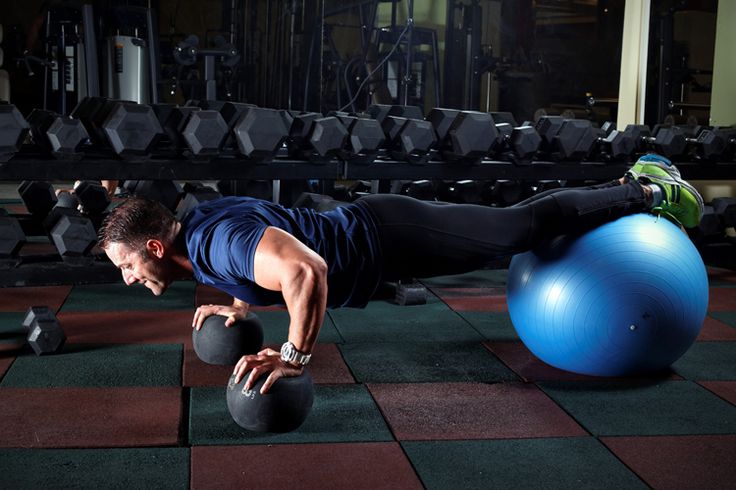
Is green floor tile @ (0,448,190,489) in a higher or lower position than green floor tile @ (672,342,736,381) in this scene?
higher

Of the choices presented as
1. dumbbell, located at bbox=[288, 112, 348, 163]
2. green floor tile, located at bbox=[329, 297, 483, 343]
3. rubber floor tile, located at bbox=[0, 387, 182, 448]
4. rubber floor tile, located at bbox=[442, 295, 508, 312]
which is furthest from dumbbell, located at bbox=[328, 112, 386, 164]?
rubber floor tile, located at bbox=[0, 387, 182, 448]

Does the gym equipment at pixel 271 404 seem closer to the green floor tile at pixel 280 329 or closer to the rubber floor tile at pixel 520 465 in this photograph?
the rubber floor tile at pixel 520 465

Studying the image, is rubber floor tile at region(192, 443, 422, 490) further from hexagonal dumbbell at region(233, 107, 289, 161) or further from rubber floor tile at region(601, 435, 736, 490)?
hexagonal dumbbell at region(233, 107, 289, 161)

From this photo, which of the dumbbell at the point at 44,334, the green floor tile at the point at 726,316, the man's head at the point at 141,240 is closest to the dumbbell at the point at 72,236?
the dumbbell at the point at 44,334

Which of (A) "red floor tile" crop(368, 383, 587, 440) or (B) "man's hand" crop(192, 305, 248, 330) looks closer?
(A) "red floor tile" crop(368, 383, 587, 440)

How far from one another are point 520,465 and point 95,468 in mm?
796

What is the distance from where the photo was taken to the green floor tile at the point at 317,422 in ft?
5.63

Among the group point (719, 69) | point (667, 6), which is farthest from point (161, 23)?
point (719, 69)

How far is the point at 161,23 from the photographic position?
7.96 metres

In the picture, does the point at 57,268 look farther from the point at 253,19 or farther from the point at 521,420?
the point at 253,19

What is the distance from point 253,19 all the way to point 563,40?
8.05 feet

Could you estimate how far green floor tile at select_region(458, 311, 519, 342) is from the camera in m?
2.54

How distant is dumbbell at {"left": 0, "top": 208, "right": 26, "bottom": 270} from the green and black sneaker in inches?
67.7

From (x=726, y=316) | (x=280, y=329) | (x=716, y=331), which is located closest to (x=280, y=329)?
(x=280, y=329)
